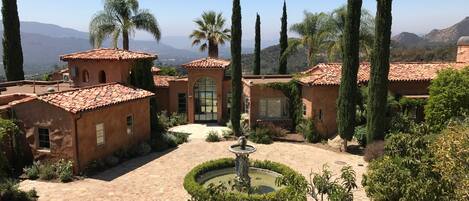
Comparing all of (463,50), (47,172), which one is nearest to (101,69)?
(47,172)

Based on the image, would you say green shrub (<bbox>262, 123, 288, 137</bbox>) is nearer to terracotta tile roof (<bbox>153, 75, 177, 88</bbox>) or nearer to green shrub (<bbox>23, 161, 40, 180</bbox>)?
terracotta tile roof (<bbox>153, 75, 177, 88</bbox>)

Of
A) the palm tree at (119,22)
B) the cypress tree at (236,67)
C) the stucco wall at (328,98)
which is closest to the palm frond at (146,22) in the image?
the palm tree at (119,22)

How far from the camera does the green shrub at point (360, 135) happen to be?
2478cm

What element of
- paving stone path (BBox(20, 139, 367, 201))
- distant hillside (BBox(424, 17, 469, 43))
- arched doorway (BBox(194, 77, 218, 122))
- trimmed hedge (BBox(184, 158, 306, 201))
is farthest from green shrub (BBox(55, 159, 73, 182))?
distant hillside (BBox(424, 17, 469, 43))

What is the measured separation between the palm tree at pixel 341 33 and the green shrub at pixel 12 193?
25.9 meters

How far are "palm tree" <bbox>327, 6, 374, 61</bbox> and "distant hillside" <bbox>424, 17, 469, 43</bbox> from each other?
109m

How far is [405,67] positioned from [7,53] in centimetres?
3019

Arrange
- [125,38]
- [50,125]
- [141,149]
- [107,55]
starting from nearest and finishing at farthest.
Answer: [50,125], [141,149], [107,55], [125,38]

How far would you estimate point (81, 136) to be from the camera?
64.4 feet

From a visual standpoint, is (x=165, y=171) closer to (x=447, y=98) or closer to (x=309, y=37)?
(x=447, y=98)

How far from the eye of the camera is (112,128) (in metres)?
21.9

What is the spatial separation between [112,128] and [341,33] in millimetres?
22431

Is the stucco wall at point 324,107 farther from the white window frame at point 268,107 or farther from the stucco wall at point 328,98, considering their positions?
the white window frame at point 268,107

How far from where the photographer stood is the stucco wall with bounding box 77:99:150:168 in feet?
65.1
